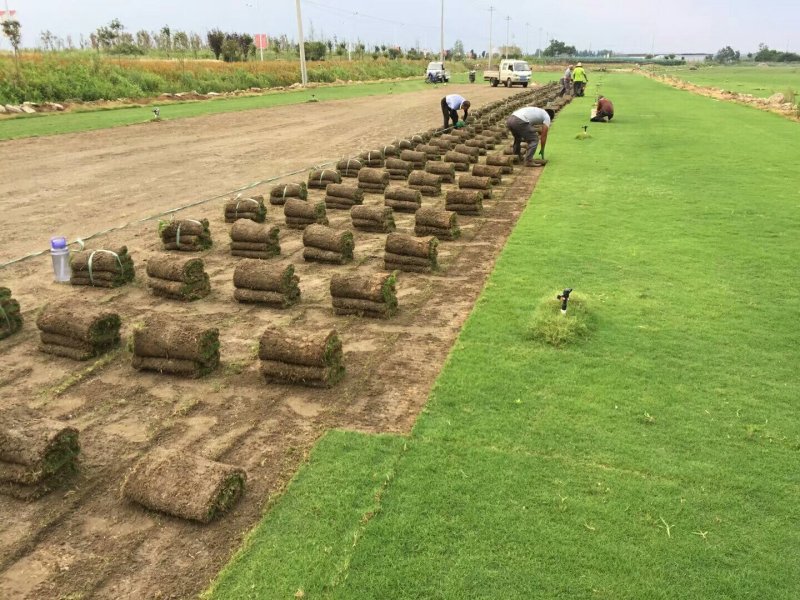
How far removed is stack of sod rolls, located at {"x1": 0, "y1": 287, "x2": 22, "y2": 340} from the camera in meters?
8.02

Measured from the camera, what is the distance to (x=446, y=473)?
17.5 ft

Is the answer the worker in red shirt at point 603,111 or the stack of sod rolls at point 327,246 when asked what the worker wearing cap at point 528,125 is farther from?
the worker in red shirt at point 603,111

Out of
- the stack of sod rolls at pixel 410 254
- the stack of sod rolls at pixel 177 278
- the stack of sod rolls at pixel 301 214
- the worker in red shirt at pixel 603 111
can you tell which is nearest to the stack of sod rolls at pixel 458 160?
the stack of sod rolls at pixel 301 214

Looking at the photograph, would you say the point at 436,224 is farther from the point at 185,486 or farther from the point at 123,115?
the point at 123,115

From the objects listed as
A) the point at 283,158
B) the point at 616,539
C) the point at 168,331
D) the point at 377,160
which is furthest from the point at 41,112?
the point at 616,539

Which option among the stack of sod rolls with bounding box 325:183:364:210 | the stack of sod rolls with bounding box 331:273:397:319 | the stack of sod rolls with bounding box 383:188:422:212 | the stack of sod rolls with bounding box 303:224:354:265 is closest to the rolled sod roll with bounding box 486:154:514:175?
the stack of sod rolls with bounding box 383:188:422:212

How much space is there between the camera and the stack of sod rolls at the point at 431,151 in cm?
2059

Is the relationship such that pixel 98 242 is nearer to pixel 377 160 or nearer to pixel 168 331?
pixel 168 331

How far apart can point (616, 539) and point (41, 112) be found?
36.8 meters

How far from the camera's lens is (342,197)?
15.0 metres

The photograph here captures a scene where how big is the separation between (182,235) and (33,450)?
6875 mm

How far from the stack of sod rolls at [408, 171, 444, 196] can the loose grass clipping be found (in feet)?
28.1

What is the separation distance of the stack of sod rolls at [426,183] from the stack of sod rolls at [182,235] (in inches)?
265

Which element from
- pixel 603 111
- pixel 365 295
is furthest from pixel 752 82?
pixel 365 295
